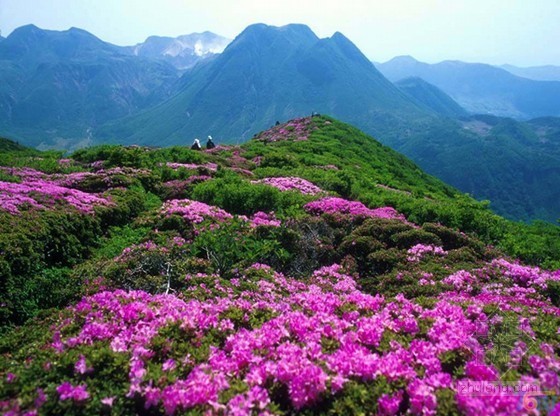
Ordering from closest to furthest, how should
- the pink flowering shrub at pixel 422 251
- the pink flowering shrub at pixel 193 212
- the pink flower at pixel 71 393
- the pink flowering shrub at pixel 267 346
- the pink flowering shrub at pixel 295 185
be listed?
the pink flower at pixel 71 393, the pink flowering shrub at pixel 267 346, the pink flowering shrub at pixel 422 251, the pink flowering shrub at pixel 193 212, the pink flowering shrub at pixel 295 185

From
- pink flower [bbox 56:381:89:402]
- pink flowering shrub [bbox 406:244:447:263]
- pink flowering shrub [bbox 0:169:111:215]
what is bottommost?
pink flowering shrub [bbox 406:244:447:263]

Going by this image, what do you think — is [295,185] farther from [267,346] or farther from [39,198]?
[267,346]

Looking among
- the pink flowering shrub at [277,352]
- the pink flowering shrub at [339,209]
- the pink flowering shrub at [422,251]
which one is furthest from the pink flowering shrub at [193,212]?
the pink flowering shrub at [422,251]

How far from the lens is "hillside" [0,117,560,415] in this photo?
13.8 feet

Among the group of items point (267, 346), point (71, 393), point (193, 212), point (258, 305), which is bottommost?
point (193, 212)

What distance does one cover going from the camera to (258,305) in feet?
21.2

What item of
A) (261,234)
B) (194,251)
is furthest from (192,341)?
(261,234)

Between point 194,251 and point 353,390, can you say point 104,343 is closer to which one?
point 353,390

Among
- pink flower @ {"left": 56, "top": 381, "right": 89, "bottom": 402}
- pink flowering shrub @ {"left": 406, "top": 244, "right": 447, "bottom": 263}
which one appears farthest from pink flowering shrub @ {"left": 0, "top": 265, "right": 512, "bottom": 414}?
pink flowering shrub @ {"left": 406, "top": 244, "right": 447, "bottom": 263}

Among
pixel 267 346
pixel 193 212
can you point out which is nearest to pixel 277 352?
pixel 267 346

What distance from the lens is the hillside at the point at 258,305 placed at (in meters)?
4.20

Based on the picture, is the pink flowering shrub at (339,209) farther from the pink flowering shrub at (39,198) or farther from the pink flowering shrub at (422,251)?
the pink flowering shrub at (39,198)

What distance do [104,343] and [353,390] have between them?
3199 mm

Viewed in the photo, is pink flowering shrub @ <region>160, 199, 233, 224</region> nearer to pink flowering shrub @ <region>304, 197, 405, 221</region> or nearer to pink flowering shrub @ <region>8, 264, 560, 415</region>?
pink flowering shrub @ <region>304, 197, 405, 221</region>
